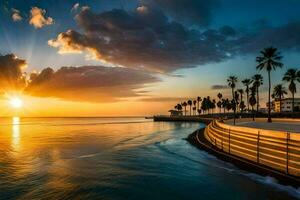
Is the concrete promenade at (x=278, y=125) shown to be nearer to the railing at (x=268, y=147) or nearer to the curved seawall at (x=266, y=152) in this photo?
the railing at (x=268, y=147)

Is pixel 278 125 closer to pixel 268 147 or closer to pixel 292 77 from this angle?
pixel 268 147

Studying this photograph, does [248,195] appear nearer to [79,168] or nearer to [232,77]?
[79,168]

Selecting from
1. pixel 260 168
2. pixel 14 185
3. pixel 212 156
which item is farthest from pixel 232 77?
pixel 14 185

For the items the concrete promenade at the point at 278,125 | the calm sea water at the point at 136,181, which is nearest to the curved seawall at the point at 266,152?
the calm sea water at the point at 136,181

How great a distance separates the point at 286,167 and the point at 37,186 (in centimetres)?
1715

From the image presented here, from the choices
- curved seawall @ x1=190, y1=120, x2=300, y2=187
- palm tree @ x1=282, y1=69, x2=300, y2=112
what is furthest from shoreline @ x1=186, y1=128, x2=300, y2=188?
palm tree @ x1=282, y1=69, x2=300, y2=112

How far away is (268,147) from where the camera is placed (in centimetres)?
2180

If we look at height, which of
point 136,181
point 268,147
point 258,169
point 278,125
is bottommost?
point 136,181

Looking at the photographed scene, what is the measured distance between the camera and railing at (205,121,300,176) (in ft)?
60.9

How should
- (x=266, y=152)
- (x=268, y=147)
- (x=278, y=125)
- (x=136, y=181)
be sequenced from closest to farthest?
1. (x=136, y=181)
2. (x=268, y=147)
3. (x=266, y=152)
4. (x=278, y=125)

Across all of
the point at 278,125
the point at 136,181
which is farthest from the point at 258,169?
the point at 278,125

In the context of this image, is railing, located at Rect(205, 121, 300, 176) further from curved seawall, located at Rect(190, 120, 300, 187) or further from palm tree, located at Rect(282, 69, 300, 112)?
palm tree, located at Rect(282, 69, 300, 112)

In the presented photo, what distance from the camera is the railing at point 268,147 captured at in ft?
60.9

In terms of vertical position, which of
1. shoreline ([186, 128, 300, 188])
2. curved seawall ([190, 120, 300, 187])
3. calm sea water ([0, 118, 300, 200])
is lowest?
calm sea water ([0, 118, 300, 200])
